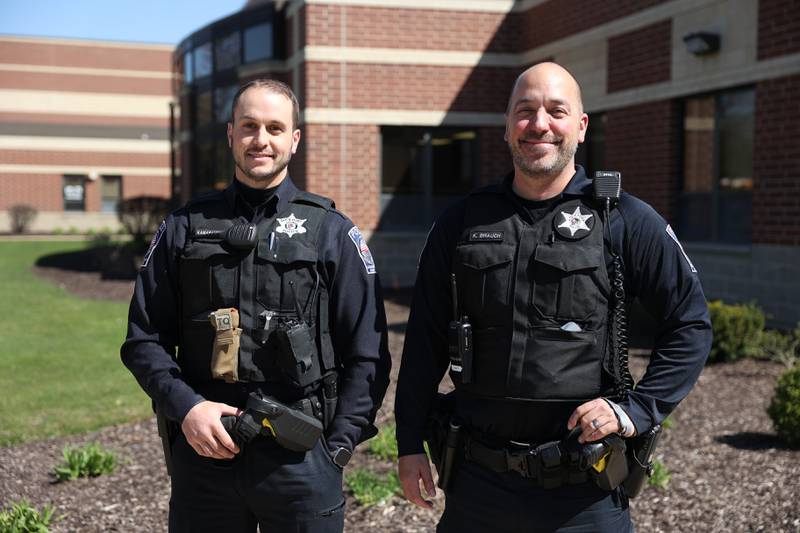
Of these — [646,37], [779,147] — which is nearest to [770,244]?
[779,147]

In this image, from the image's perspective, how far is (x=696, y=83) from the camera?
1093cm

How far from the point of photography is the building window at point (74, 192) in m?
38.9

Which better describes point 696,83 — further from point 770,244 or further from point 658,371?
point 658,371

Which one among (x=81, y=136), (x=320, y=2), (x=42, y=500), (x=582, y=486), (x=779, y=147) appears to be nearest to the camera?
(x=582, y=486)

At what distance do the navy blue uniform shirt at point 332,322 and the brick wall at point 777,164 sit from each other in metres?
8.22

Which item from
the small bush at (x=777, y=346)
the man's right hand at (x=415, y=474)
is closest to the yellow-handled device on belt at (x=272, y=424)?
the man's right hand at (x=415, y=474)


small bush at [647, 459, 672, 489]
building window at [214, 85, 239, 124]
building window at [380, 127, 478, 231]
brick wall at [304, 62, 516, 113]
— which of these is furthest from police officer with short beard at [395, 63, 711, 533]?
building window at [214, 85, 239, 124]

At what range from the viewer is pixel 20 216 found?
3675 cm

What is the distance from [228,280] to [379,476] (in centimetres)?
271

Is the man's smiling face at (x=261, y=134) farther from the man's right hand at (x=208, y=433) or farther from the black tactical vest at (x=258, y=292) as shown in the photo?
the man's right hand at (x=208, y=433)

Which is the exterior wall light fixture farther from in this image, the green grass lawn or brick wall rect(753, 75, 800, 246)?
the green grass lawn

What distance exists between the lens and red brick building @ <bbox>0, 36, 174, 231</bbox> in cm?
3806

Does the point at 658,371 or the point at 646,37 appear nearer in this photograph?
the point at 658,371

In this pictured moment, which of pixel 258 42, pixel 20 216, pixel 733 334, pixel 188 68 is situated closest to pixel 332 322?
pixel 733 334
